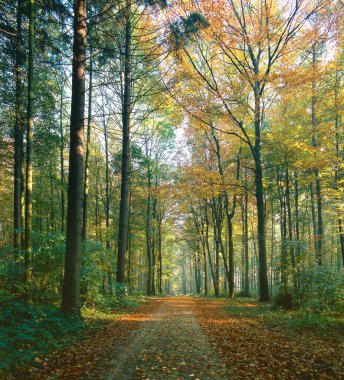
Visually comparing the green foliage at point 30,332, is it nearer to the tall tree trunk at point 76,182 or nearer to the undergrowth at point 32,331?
the undergrowth at point 32,331

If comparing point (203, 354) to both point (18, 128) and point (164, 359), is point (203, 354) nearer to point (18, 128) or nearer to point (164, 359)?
point (164, 359)

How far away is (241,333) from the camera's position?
23.0ft

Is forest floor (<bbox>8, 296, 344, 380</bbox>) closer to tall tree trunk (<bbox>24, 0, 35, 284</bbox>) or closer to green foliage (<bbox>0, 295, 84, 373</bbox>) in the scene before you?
green foliage (<bbox>0, 295, 84, 373</bbox>)

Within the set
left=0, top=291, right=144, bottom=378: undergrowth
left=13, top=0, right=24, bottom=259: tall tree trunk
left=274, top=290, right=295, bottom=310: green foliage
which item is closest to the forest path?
left=0, top=291, right=144, bottom=378: undergrowth

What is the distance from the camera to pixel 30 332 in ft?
18.1

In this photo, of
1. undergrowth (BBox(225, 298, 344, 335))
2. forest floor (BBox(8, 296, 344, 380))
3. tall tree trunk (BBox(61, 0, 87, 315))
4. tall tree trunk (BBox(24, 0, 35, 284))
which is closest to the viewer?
forest floor (BBox(8, 296, 344, 380))

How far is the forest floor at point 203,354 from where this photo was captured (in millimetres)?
4266

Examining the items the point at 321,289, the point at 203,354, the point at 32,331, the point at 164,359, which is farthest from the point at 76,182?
the point at 321,289

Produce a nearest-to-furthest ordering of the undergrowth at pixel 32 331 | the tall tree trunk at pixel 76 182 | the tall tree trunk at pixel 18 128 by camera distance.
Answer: the undergrowth at pixel 32 331, the tall tree trunk at pixel 76 182, the tall tree trunk at pixel 18 128

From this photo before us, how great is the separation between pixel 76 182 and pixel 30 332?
12.3ft

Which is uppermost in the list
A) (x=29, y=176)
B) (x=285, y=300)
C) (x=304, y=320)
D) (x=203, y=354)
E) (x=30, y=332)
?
(x=29, y=176)

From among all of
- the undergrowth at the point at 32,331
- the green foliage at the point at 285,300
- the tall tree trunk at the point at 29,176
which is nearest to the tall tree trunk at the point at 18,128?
the tall tree trunk at the point at 29,176

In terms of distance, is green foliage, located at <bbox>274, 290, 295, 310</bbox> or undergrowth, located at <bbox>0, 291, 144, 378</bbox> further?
green foliage, located at <bbox>274, 290, 295, 310</bbox>

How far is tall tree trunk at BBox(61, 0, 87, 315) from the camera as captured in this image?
24.7ft
